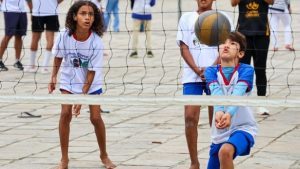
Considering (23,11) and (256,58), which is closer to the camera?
(256,58)

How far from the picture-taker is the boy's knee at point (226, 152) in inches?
282

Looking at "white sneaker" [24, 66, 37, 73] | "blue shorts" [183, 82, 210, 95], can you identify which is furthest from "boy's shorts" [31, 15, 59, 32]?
"blue shorts" [183, 82, 210, 95]

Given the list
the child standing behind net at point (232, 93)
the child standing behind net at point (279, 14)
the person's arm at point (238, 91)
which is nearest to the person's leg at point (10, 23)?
the child standing behind net at point (279, 14)

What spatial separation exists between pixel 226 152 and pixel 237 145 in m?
0.15

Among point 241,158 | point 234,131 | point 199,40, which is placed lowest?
point 241,158

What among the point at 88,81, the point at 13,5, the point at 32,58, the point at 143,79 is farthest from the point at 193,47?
the point at 13,5

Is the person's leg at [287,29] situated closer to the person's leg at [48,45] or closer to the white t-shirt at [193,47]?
the person's leg at [48,45]

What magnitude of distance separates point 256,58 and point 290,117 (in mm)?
875

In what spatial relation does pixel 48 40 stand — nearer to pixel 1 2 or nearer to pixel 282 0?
pixel 1 2

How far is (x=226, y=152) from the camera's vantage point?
7.16 m

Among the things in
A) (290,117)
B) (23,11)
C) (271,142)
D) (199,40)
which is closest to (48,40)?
(23,11)

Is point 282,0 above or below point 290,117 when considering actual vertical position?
above

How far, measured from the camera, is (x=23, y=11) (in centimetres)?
1616

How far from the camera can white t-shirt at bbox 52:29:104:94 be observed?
9.02 meters
